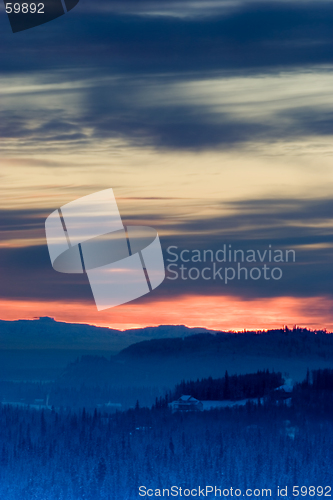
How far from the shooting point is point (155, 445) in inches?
2490

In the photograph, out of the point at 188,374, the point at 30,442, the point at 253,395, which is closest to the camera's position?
the point at 188,374

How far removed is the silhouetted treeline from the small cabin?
0.86 metres

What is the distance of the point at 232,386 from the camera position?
5828 cm

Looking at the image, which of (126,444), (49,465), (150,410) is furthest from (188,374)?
(49,465)

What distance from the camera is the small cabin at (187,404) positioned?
58097mm

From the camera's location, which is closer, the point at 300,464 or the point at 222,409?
the point at 300,464

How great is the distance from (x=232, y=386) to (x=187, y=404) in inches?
195

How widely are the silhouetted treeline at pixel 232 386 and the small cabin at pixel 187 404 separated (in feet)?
2.83

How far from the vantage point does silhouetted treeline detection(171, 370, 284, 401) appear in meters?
56.5

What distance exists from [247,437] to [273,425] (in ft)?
12.1

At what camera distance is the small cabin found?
191ft

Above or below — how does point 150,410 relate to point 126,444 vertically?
above

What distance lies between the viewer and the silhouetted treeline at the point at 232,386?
56.5 meters

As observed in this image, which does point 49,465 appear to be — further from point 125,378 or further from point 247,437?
point 247,437
